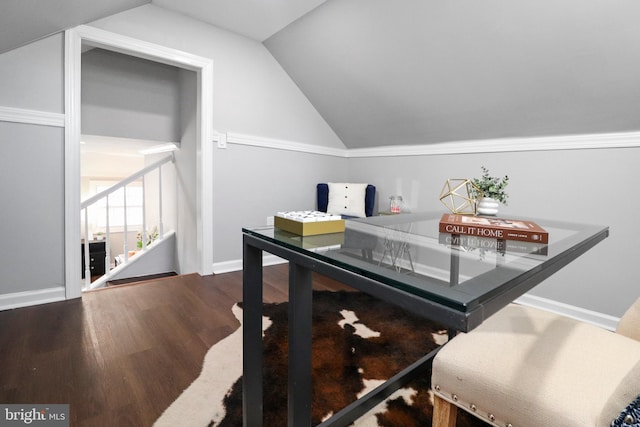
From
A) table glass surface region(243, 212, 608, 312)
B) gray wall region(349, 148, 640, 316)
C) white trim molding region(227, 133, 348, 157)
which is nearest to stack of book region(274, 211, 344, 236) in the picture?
table glass surface region(243, 212, 608, 312)

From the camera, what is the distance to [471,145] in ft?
9.00

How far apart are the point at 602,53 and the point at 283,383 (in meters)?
2.38

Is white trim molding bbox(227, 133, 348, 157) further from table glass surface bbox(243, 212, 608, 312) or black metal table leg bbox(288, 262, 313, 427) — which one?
black metal table leg bbox(288, 262, 313, 427)

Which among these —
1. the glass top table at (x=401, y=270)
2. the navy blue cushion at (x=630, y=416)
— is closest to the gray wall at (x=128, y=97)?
the glass top table at (x=401, y=270)

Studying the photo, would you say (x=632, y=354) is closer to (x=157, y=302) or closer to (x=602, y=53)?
(x=602, y=53)

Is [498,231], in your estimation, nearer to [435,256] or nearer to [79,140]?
[435,256]

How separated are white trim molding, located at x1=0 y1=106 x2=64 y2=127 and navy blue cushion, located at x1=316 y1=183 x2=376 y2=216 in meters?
2.27

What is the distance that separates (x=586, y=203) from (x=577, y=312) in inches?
30.4

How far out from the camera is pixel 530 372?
0.78 meters

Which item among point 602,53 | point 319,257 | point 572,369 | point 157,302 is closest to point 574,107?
point 602,53

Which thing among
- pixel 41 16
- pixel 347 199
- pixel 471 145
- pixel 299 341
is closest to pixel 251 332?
pixel 299 341

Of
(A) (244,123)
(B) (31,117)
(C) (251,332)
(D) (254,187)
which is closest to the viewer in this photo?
(C) (251,332)
